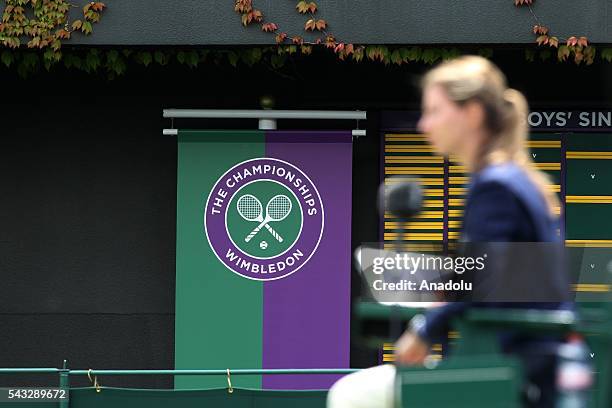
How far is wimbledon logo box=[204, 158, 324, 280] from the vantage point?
11898 mm

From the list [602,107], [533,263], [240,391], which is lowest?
[240,391]

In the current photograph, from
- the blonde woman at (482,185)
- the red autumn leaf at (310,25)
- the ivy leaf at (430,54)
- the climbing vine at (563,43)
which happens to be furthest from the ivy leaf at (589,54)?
the blonde woman at (482,185)

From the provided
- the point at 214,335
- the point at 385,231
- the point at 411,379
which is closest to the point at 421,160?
the point at 385,231

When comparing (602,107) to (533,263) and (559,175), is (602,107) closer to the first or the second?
(559,175)

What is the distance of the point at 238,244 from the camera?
1191cm

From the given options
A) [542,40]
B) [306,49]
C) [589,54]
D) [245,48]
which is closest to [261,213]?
[245,48]

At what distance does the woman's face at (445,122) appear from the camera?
317 cm

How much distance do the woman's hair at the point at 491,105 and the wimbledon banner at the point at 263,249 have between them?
28.5 ft

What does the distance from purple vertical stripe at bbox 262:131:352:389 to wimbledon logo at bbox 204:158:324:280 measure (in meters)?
0.11

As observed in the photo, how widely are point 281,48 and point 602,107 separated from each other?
336 cm

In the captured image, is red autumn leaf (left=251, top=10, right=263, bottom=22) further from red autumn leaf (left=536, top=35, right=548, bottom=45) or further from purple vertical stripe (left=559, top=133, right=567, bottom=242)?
purple vertical stripe (left=559, top=133, right=567, bottom=242)

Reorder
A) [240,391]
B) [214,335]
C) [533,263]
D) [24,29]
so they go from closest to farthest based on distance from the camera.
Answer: [533,263] < [240,391] < [24,29] < [214,335]

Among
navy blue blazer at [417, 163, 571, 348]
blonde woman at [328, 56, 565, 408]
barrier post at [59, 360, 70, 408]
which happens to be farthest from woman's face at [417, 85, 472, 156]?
barrier post at [59, 360, 70, 408]

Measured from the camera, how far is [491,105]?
3158 mm
